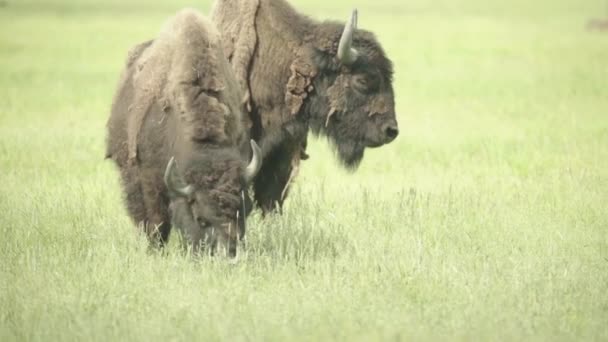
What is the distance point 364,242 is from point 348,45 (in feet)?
5.44

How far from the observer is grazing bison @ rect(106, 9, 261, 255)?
657cm

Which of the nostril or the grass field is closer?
the grass field

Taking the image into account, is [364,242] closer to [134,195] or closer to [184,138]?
[134,195]

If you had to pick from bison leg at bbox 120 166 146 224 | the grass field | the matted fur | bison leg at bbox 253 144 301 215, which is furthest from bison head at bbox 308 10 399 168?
bison leg at bbox 120 166 146 224

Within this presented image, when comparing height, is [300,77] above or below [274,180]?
above

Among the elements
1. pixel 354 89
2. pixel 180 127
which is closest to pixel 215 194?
pixel 180 127

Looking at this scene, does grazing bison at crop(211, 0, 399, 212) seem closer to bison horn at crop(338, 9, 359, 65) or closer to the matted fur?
bison horn at crop(338, 9, 359, 65)

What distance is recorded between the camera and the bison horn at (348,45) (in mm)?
8438

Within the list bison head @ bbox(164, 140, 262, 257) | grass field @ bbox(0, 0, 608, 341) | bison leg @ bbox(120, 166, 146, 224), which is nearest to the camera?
grass field @ bbox(0, 0, 608, 341)

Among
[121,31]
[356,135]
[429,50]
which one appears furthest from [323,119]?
[121,31]

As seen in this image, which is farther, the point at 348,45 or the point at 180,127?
the point at 348,45

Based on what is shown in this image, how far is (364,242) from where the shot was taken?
26.8 ft

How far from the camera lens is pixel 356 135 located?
886 centimetres

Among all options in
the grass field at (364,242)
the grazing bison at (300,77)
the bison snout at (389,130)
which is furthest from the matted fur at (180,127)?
the bison snout at (389,130)
